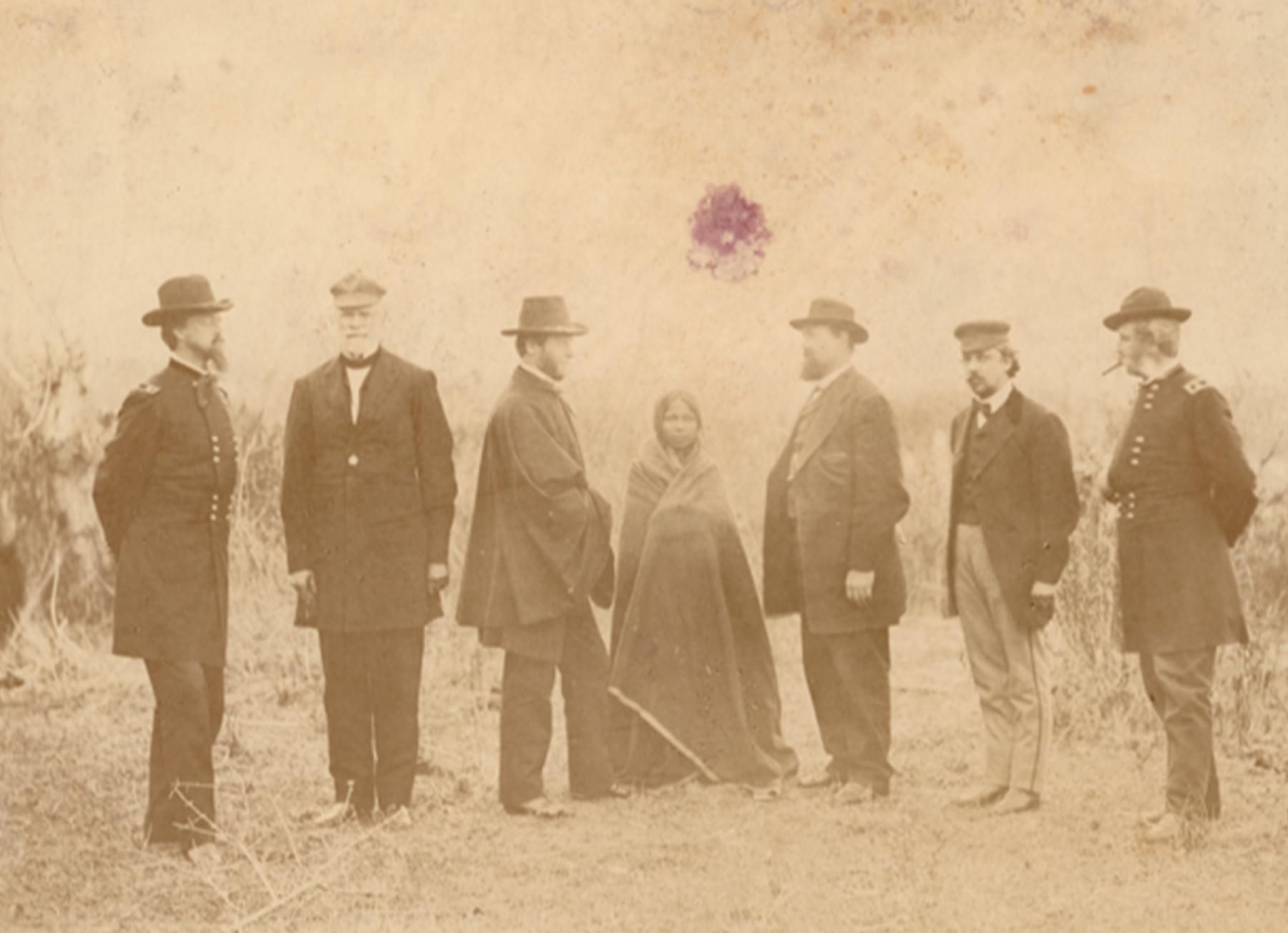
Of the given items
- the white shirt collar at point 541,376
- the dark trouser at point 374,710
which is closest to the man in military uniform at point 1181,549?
the white shirt collar at point 541,376

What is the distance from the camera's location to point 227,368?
19.9 feet

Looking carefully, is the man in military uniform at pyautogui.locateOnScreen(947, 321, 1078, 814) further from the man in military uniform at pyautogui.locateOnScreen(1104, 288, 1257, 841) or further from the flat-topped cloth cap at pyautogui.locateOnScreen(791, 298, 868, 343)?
the flat-topped cloth cap at pyautogui.locateOnScreen(791, 298, 868, 343)

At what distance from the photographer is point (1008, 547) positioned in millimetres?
5453

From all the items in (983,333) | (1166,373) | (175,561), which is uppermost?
(983,333)

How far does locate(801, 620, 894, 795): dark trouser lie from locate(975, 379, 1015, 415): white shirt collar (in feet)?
3.22

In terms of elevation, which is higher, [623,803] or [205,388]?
[205,388]

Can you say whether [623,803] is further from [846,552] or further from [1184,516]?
[1184,516]

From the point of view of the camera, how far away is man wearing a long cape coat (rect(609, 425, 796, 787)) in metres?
5.91

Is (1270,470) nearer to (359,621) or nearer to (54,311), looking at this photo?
(359,621)

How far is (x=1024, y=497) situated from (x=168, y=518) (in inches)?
124

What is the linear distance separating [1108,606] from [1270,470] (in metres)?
0.95

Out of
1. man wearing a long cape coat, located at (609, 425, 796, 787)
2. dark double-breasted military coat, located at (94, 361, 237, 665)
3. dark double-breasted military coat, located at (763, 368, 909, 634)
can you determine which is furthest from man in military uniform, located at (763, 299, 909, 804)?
dark double-breasted military coat, located at (94, 361, 237, 665)

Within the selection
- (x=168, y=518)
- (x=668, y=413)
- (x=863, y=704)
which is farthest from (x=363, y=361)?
(x=863, y=704)

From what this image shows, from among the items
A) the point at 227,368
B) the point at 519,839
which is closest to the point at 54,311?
the point at 227,368
